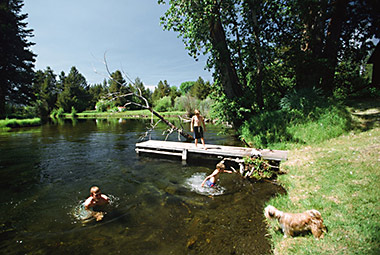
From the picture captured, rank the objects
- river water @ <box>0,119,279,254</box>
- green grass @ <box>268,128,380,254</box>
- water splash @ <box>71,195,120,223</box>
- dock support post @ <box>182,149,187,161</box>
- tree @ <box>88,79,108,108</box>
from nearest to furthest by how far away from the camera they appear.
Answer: green grass @ <box>268,128,380,254</box> → river water @ <box>0,119,279,254</box> → water splash @ <box>71,195,120,223</box> → dock support post @ <box>182,149,187,161</box> → tree @ <box>88,79,108,108</box>

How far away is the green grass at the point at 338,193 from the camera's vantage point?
9.51ft

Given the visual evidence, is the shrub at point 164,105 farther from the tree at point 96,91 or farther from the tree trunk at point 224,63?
the tree trunk at point 224,63

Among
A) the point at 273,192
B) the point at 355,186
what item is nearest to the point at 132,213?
the point at 273,192

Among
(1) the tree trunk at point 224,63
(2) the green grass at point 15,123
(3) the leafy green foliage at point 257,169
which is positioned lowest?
(3) the leafy green foliage at point 257,169

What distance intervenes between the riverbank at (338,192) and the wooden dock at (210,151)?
0.66 metres

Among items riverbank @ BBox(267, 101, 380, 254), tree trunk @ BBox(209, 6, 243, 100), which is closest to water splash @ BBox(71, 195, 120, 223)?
riverbank @ BBox(267, 101, 380, 254)

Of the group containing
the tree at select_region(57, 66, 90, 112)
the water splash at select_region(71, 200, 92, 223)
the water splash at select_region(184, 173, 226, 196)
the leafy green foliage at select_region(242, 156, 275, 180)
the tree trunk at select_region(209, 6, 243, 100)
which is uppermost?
the tree at select_region(57, 66, 90, 112)

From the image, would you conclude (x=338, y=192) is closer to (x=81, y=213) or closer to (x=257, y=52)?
(x=81, y=213)

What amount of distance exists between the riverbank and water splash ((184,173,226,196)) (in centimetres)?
177

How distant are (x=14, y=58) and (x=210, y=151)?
4105 centimetres

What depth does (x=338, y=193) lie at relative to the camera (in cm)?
422

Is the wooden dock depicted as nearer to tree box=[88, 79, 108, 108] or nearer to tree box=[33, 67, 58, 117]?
tree box=[33, 67, 58, 117]

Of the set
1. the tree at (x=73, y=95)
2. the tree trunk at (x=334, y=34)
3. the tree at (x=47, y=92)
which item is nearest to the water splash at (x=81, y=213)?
the tree trunk at (x=334, y=34)

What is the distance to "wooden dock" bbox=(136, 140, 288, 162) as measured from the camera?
7630 mm
